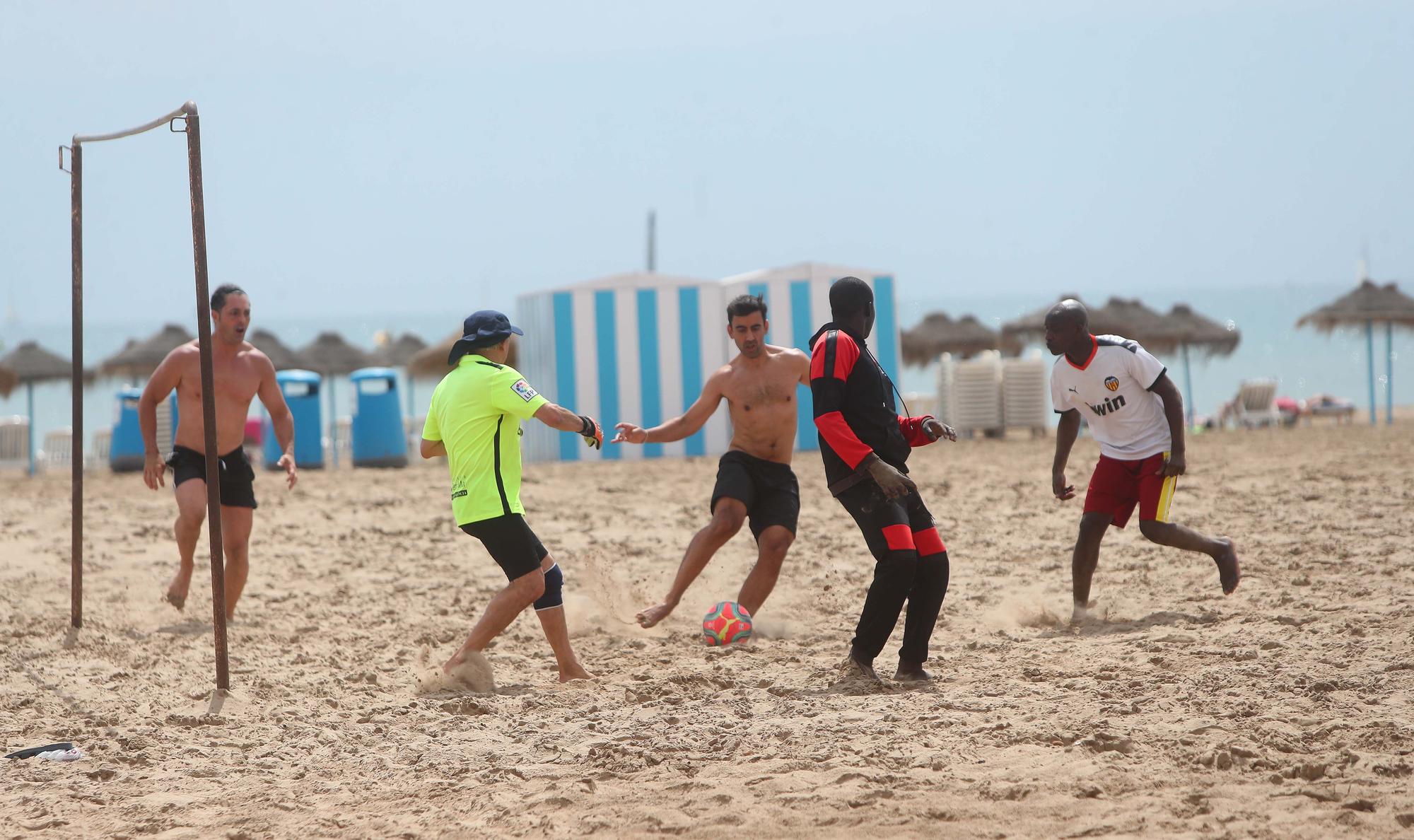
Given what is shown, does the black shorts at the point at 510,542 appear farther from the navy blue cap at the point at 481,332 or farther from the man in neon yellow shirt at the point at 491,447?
the navy blue cap at the point at 481,332

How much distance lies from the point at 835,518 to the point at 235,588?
427 centimetres

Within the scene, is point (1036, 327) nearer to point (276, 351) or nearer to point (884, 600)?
point (276, 351)

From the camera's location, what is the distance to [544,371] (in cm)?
1544

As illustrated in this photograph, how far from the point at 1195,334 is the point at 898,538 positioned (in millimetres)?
20769

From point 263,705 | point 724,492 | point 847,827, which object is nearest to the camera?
point 847,827

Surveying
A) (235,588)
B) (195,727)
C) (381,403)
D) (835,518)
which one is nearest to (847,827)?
(195,727)

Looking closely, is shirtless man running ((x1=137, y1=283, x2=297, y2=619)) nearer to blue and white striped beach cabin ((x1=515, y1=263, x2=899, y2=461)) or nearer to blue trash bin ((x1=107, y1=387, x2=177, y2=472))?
blue and white striped beach cabin ((x1=515, y1=263, x2=899, y2=461))

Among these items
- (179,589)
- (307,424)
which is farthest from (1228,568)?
(307,424)

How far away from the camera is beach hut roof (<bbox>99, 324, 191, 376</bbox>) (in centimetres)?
2092

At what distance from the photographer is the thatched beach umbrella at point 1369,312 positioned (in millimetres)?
22172

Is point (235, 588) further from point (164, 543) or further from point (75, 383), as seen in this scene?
point (164, 543)

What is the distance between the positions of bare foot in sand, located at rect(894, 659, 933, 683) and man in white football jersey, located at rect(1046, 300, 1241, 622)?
3.96ft

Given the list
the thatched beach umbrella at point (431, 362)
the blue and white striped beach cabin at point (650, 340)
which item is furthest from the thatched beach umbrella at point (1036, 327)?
the thatched beach umbrella at point (431, 362)

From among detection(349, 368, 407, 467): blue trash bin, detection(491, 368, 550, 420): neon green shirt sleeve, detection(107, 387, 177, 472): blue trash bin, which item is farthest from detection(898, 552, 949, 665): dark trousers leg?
detection(107, 387, 177, 472): blue trash bin
